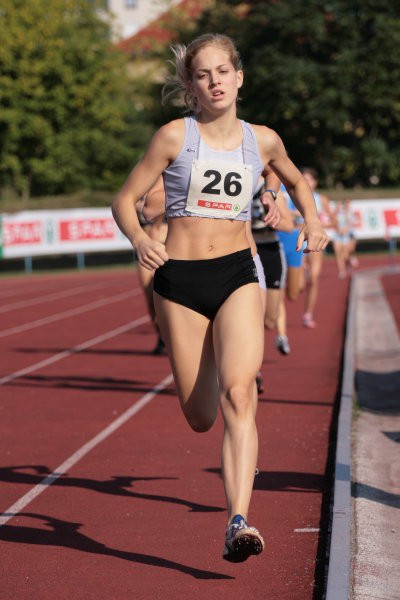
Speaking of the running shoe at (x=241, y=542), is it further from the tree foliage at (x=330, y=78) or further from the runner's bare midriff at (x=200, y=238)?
the tree foliage at (x=330, y=78)

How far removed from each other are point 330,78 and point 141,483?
48780 mm

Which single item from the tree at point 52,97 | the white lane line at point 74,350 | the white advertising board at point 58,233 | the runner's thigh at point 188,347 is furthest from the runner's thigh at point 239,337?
the tree at point 52,97

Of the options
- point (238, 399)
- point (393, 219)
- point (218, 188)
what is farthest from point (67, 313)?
point (393, 219)

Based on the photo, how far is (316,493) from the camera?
6938mm

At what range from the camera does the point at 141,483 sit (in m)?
7.45

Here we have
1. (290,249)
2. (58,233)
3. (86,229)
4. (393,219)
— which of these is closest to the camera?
(290,249)

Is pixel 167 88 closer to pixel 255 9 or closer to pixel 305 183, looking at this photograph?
pixel 305 183

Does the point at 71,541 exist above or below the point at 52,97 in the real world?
below

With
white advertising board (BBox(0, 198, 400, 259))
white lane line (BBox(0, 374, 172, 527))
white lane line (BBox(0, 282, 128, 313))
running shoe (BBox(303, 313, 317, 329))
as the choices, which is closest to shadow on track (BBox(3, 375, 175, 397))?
white lane line (BBox(0, 374, 172, 527))

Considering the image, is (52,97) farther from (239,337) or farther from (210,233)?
(239,337)

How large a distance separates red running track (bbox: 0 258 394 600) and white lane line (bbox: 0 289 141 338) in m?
4.25

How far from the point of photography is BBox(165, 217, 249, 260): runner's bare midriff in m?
5.41

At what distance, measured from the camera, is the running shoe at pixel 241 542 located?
4.79 metres

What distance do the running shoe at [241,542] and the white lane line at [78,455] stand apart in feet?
6.60
